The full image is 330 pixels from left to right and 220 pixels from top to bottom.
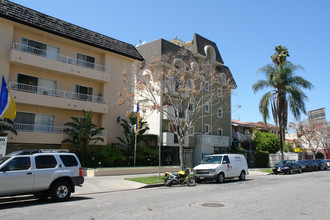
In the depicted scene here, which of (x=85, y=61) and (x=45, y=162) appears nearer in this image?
(x=45, y=162)

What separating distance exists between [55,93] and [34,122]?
300cm

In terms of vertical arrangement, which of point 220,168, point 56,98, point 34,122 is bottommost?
point 220,168

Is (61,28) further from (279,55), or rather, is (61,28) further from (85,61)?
(279,55)

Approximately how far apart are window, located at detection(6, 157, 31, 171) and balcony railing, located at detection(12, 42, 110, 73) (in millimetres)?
14919

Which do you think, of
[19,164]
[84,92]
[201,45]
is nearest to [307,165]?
[201,45]

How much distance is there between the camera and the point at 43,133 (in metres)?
22.8

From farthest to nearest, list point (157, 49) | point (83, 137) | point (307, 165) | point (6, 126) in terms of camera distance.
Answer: point (307, 165) < point (157, 49) < point (83, 137) < point (6, 126)

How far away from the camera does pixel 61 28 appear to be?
24.4m

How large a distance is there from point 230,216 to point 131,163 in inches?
737

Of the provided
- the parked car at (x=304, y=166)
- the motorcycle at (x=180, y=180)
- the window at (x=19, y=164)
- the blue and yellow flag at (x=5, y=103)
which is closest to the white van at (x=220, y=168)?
the motorcycle at (x=180, y=180)

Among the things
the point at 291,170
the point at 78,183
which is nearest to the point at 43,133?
the point at 78,183

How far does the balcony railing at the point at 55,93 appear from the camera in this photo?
22766 mm

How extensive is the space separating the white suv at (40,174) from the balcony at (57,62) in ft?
44.3

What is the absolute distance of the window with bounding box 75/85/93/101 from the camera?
26375 mm
